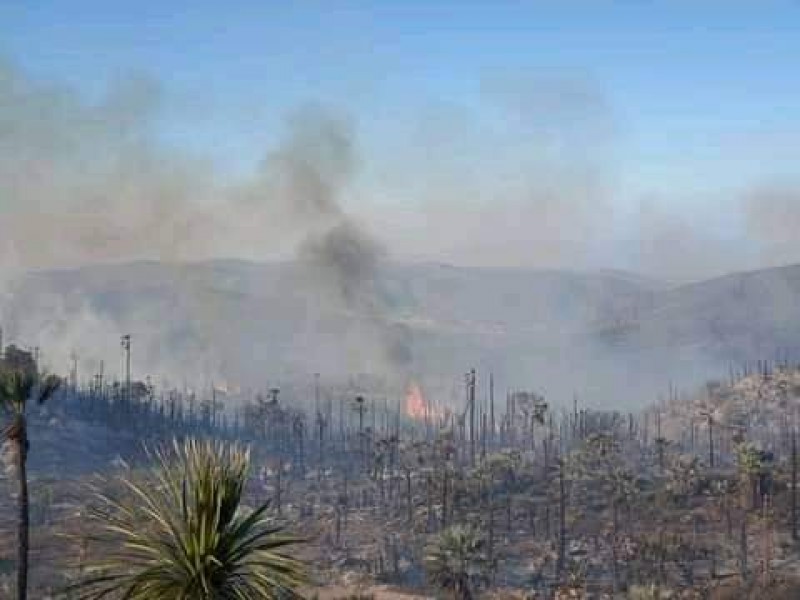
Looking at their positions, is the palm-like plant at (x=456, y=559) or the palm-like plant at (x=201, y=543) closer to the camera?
the palm-like plant at (x=201, y=543)

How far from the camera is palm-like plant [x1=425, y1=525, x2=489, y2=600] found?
202 feet

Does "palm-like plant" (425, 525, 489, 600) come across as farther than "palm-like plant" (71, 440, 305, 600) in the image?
Yes

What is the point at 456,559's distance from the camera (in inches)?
2441

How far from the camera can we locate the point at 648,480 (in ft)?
423

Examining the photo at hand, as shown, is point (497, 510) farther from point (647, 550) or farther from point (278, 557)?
point (278, 557)

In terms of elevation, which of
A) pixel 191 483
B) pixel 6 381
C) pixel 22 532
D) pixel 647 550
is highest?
pixel 6 381

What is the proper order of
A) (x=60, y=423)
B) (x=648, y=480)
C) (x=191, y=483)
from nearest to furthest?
(x=191, y=483), (x=648, y=480), (x=60, y=423)

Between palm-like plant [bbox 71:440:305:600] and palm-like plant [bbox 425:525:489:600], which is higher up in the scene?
palm-like plant [bbox 71:440:305:600]

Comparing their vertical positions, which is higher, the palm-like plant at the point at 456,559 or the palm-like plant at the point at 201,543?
the palm-like plant at the point at 201,543

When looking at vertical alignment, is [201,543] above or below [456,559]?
above

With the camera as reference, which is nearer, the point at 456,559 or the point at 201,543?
the point at 201,543

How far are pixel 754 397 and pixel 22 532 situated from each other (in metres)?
180

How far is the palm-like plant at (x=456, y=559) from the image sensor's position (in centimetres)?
6172

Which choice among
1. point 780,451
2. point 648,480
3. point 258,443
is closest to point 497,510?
point 648,480
